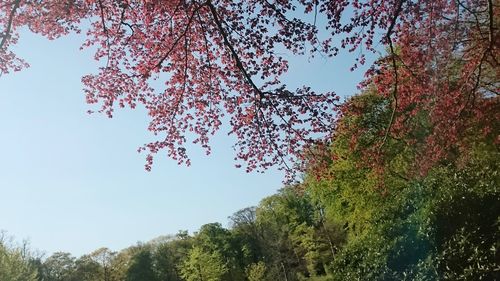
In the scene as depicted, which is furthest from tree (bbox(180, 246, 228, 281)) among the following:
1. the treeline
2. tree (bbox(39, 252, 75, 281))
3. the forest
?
the forest

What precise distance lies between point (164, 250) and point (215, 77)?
54194mm

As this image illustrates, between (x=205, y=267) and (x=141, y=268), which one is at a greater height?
(x=141, y=268)

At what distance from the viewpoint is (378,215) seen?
15.8 metres

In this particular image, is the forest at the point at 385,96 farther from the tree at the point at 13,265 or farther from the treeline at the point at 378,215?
the tree at the point at 13,265

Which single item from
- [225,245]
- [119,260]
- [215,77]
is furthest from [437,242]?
[119,260]

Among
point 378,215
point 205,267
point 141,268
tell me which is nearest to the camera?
point 378,215

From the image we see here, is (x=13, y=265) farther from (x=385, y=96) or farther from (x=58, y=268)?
(x=58, y=268)

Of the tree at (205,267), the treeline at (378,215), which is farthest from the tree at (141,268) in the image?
the tree at (205,267)

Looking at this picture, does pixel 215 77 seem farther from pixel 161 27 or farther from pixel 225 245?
pixel 225 245

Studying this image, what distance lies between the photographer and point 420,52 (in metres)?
8.78

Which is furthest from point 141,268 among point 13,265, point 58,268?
point 13,265

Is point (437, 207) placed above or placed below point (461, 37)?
below

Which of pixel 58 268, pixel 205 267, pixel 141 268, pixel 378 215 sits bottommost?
pixel 378 215

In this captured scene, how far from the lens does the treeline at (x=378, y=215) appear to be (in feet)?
32.8
